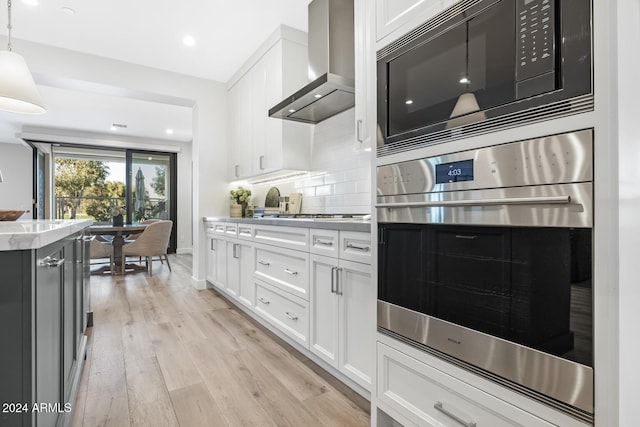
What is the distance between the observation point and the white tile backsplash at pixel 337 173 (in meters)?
2.67

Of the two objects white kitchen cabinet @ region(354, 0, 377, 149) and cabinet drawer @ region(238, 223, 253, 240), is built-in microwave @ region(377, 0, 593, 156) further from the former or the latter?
cabinet drawer @ region(238, 223, 253, 240)

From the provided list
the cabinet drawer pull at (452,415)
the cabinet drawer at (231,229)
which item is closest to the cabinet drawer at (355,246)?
the cabinet drawer pull at (452,415)

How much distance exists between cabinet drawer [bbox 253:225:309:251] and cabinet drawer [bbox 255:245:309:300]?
4 centimetres

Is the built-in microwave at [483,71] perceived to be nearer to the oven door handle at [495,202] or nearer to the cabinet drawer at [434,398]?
the oven door handle at [495,202]

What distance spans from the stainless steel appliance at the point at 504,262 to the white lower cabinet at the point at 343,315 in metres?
0.38

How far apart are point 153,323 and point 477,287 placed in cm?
281

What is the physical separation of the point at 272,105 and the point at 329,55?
93 cm

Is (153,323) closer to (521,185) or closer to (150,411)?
(150,411)

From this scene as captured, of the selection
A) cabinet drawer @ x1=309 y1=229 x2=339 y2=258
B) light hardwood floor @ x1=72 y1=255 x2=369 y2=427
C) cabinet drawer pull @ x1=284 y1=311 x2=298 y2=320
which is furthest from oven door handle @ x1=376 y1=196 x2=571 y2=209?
cabinet drawer pull @ x1=284 y1=311 x2=298 y2=320

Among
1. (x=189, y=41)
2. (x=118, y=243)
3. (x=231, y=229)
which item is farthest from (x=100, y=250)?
(x=189, y=41)

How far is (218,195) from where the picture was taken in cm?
430

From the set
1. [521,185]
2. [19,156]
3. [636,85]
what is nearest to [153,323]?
[521,185]

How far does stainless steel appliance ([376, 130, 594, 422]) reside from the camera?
783mm

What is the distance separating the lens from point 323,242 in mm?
1944
